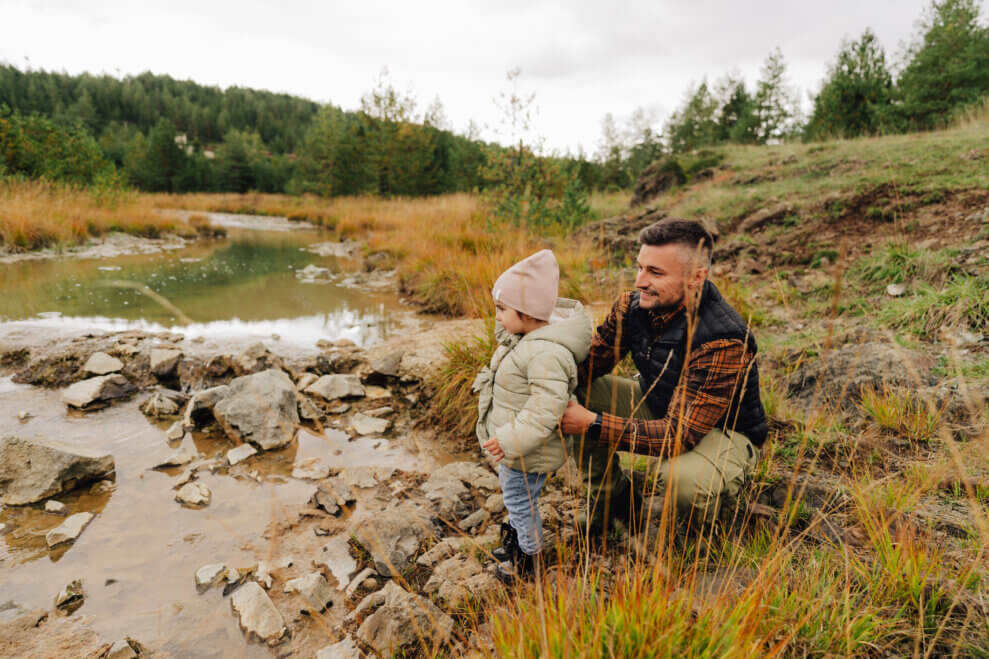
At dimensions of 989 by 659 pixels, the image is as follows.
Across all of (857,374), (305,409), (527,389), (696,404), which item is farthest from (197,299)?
(857,374)

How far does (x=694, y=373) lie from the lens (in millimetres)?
1900

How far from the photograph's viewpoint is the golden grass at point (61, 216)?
9062mm

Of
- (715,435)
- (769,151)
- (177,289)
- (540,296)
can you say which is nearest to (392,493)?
(540,296)

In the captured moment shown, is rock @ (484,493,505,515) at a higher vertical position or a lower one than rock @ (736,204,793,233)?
lower

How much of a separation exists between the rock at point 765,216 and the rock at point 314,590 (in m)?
7.11

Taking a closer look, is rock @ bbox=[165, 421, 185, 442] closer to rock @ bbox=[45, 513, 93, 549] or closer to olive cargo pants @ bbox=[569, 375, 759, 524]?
rock @ bbox=[45, 513, 93, 549]

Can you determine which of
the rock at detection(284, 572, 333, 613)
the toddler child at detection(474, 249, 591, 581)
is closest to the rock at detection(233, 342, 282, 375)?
the rock at detection(284, 572, 333, 613)

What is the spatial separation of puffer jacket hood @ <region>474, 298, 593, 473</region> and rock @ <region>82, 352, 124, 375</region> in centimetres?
390

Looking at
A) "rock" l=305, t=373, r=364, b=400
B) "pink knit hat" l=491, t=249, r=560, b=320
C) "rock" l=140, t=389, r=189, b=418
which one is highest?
"pink knit hat" l=491, t=249, r=560, b=320

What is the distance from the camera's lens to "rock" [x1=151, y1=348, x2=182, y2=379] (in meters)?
4.17

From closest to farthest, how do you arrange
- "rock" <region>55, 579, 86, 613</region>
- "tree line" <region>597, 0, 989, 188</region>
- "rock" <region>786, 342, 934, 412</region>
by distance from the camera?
1. "rock" <region>55, 579, 86, 613</region>
2. "rock" <region>786, 342, 934, 412</region>
3. "tree line" <region>597, 0, 989, 188</region>

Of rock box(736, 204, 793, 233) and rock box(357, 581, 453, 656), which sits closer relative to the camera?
rock box(357, 581, 453, 656)

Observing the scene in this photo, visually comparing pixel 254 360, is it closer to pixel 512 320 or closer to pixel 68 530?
Result: pixel 68 530

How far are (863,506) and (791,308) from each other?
3.41 meters
